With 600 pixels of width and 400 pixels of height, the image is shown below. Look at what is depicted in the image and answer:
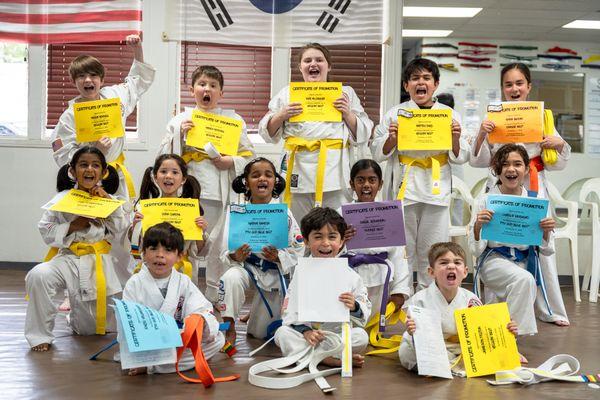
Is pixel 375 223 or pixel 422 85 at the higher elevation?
pixel 422 85

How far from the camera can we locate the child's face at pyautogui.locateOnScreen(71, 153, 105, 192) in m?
3.69

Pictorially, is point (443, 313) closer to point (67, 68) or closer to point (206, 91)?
point (206, 91)

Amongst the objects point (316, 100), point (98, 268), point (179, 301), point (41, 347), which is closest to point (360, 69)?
point (316, 100)

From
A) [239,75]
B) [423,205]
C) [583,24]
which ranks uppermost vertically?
[583,24]

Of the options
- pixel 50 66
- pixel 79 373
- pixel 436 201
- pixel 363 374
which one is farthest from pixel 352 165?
pixel 50 66

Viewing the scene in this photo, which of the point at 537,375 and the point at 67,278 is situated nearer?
the point at 537,375

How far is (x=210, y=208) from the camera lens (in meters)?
4.29

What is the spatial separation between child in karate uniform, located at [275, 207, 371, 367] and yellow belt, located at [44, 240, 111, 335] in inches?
41.0

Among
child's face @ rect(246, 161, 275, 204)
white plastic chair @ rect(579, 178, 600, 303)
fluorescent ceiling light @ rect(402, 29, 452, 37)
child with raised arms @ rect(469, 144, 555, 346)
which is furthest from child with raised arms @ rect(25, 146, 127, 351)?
fluorescent ceiling light @ rect(402, 29, 452, 37)

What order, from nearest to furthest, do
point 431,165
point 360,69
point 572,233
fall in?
1. point 431,165
2. point 572,233
3. point 360,69

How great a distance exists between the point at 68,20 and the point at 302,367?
4.13m

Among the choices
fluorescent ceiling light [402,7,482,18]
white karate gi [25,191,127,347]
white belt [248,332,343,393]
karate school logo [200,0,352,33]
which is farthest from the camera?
fluorescent ceiling light [402,7,482,18]

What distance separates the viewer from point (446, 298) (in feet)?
10.7

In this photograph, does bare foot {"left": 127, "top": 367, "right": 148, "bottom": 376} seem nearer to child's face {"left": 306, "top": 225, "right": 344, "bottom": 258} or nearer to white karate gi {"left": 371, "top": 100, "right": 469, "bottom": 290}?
child's face {"left": 306, "top": 225, "right": 344, "bottom": 258}
